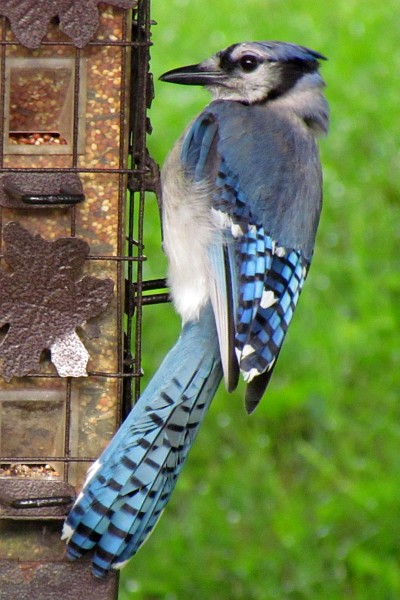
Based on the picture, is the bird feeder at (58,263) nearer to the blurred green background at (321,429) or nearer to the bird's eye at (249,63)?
the bird's eye at (249,63)

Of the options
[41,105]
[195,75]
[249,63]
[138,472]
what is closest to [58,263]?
[41,105]

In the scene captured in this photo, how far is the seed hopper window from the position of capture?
12.2 ft

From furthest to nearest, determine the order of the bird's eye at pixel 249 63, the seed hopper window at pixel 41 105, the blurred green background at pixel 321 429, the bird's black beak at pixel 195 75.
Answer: the blurred green background at pixel 321 429
the bird's eye at pixel 249 63
the bird's black beak at pixel 195 75
the seed hopper window at pixel 41 105

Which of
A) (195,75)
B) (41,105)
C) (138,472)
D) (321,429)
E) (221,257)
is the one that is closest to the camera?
(138,472)

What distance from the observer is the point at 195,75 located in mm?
4215

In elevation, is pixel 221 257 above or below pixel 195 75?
below

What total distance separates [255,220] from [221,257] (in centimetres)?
16

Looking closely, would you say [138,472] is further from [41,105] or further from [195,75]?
[195,75]

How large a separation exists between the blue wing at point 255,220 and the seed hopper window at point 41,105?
489 millimetres

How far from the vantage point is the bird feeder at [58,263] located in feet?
12.0

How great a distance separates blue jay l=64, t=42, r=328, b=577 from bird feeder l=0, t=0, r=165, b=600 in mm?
166

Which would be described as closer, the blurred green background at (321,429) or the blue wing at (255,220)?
the blue wing at (255,220)

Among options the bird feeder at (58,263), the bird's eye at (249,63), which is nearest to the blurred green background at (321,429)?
the bird feeder at (58,263)

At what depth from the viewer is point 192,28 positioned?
792 cm
